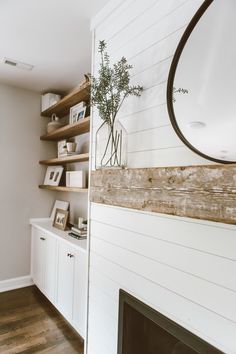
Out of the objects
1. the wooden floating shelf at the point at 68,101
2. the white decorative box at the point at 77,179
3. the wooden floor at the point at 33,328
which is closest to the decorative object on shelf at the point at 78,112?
the wooden floating shelf at the point at 68,101

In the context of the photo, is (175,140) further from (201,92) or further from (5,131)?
(5,131)

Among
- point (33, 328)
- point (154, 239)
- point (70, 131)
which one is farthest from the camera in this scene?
point (70, 131)

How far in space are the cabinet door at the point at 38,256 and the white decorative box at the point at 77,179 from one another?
0.74 meters

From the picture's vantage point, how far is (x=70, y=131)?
2750 mm

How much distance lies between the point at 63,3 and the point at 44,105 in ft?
5.64

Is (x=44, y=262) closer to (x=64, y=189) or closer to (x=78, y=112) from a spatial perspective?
(x=64, y=189)

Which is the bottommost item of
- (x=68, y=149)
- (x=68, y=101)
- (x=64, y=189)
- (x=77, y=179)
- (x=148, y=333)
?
(x=148, y=333)

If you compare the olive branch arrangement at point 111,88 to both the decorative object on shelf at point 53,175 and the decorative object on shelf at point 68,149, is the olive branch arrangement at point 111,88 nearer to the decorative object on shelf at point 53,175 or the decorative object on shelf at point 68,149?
the decorative object on shelf at point 68,149

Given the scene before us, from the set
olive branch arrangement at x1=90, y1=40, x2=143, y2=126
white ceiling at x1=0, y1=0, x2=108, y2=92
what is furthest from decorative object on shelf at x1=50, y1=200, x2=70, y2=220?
olive branch arrangement at x1=90, y1=40, x2=143, y2=126

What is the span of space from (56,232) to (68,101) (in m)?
1.40

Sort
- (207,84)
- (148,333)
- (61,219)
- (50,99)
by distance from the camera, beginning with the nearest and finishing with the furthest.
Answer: (207,84) < (148,333) < (61,219) < (50,99)

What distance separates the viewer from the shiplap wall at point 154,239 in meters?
0.94

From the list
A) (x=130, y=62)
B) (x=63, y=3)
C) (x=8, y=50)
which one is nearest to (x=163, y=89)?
(x=130, y=62)

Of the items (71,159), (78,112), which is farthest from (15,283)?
(78,112)
